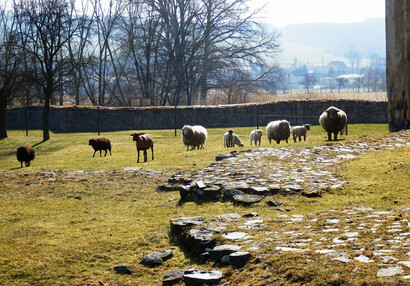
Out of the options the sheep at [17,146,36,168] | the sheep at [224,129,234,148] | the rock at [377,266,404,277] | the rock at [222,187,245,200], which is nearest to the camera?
the rock at [377,266,404,277]

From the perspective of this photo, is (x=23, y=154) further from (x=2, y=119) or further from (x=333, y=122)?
(x=2, y=119)

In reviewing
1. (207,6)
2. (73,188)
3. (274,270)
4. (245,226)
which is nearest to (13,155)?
(73,188)

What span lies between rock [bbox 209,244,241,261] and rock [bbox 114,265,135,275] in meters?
0.99

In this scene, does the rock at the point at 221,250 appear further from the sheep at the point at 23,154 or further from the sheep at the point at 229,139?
the sheep at the point at 229,139

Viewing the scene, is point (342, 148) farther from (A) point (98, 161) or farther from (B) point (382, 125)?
(B) point (382, 125)

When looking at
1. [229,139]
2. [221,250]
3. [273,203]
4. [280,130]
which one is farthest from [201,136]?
[221,250]

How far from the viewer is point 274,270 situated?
5238mm

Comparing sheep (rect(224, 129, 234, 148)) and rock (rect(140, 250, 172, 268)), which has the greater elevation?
sheep (rect(224, 129, 234, 148))

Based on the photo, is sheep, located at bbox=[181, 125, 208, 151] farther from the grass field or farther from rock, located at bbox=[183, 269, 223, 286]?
rock, located at bbox=[183, 269, 223, 286]

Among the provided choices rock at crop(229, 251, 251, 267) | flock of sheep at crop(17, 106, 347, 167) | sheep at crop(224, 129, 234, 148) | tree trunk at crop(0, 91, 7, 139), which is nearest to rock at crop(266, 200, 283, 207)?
rock at crop(229, 251, 251, 267)

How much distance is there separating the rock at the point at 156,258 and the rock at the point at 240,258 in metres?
1.16

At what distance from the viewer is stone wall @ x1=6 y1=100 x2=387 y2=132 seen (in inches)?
1278

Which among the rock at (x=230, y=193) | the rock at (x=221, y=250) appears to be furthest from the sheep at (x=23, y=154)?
the rock at (x=221, y=250)

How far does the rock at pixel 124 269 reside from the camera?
632cm
